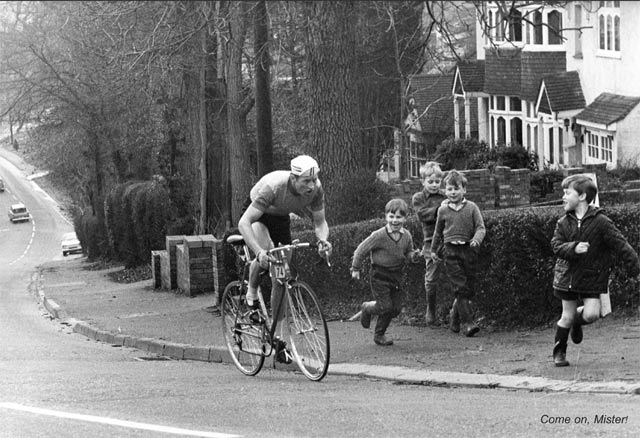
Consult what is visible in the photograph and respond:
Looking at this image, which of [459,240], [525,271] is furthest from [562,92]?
[459,240]

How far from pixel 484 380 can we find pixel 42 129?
4339cm

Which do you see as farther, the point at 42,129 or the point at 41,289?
the point at 42,129

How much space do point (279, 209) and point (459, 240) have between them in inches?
108

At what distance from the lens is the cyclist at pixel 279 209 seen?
32.0ft

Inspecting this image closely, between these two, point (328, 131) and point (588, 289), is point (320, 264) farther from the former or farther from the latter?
point (588, 289)

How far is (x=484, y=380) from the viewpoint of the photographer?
9562mm

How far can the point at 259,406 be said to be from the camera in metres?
8.66

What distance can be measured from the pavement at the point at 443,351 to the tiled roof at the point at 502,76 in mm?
26099

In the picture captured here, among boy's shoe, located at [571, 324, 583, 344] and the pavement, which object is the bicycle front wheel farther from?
boy's shoe, located at [571, 324, 583, 344]

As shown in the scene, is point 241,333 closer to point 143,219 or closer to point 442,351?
point 442,351

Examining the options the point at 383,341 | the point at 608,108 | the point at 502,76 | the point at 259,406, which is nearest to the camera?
the point at 259,406

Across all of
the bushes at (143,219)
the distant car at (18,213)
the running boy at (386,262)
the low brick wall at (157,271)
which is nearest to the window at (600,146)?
the bushes at (143,219)

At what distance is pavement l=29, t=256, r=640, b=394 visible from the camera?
937 cm

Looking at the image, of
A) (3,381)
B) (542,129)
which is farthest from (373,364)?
Result: (542,129)
